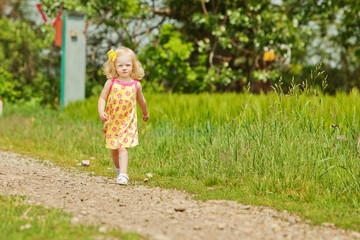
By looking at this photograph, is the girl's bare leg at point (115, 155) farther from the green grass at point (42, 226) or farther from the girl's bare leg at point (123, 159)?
the green grass at point (42, 226)

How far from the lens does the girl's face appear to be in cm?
487

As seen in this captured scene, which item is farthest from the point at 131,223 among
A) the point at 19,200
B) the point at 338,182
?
the point at 338,182

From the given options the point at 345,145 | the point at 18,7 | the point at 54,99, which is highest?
the point at 18,7

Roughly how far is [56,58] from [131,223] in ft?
36.4

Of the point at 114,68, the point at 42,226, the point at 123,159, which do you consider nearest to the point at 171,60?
the point at 114,68

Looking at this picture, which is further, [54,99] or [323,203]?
[54,99]

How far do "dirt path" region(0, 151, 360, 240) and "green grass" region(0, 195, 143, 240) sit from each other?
106mm

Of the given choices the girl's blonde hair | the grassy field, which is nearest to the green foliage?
the grassy field

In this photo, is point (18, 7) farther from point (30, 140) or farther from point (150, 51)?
point (30, 140)

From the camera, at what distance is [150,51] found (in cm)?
1132

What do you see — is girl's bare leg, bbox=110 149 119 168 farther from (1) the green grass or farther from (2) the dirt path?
(1) the green grass

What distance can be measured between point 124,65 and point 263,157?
5.74 ft

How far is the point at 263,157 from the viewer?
4.66 m

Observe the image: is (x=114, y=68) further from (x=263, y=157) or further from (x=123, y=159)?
(x=263, y=157)
